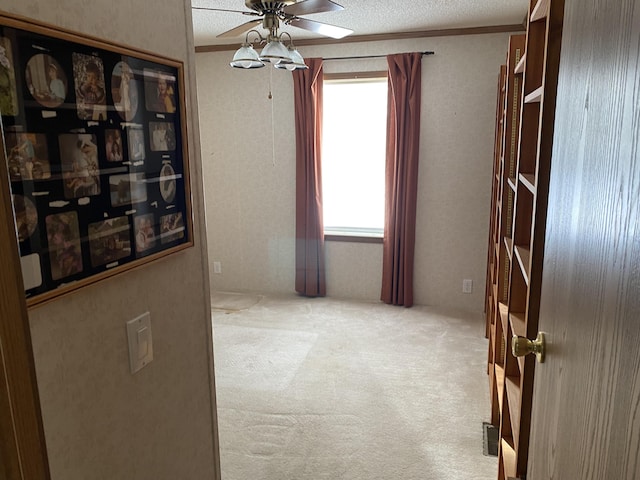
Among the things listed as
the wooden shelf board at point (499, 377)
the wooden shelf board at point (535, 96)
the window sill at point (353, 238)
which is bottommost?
the wooden shelf board at point (499, 377)

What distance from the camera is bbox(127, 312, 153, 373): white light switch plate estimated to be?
40.4 inches

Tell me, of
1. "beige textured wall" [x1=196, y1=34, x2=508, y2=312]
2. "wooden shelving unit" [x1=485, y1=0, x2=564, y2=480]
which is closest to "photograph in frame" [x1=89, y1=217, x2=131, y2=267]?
"wooden shelving unit" [x1=485, y1=0, x2=564, y2=480]

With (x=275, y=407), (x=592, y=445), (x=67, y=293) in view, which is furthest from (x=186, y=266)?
(x=275, y=407)

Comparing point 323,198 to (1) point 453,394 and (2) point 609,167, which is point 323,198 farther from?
(2) point 609,167

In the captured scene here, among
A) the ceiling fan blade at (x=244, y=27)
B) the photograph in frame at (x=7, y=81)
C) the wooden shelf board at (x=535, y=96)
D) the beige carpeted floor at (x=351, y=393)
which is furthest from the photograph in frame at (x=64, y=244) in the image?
the ceiling fan blade at (x=244, y=27)

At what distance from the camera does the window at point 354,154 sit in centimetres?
434

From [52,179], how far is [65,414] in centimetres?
42

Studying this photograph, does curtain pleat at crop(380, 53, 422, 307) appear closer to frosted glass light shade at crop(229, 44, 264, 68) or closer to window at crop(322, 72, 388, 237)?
window at crop(322, 72, 388, 237)

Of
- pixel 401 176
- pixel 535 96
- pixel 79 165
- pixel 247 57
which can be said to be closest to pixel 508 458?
pixel 535 96

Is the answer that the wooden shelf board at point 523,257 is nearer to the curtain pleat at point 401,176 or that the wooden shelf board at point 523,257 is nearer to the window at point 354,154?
the curtain pleat at point 401,176

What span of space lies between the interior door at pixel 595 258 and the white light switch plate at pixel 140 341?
0.85m

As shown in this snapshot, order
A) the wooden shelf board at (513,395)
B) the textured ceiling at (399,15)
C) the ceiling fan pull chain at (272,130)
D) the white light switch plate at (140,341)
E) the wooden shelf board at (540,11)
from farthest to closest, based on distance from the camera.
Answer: the ceiling fan pull chain at (272,130) → the textured ceiling at (399,15) → the wooden shelf board at (513,395) → the wooden shelf board at (540,11) → the white light switch plate at (140,341)

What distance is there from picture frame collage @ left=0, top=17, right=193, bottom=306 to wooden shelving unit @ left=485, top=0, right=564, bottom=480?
38.3 inches

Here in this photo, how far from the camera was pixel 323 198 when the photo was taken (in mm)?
4578
